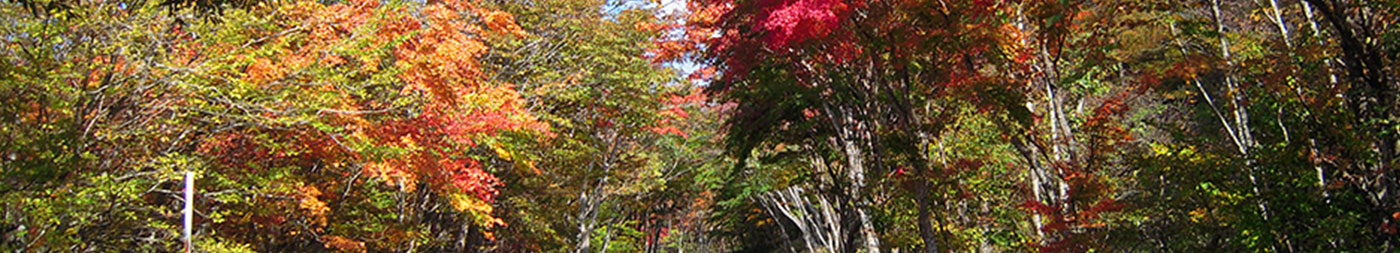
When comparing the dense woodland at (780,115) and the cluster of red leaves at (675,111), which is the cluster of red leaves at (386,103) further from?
the cluster of red leaves at (675,111)

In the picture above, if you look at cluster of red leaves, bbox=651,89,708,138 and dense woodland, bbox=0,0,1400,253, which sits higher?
cluster of red leaves, bbox=651,89,708,138

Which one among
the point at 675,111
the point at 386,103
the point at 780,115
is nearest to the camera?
the point at 386,103

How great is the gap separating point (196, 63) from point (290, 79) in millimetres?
1010

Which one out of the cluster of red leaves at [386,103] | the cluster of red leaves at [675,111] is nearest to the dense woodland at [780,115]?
the cluster of red leaves at [386,103]

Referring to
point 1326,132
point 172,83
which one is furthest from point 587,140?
point 1326,132

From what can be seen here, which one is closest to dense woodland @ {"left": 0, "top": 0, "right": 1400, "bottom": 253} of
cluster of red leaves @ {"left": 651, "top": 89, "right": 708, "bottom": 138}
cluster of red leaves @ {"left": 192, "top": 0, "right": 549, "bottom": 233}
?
cluster of red leaves @ {"left": 192, "top": 0, "right": 549, "bottom": 233}

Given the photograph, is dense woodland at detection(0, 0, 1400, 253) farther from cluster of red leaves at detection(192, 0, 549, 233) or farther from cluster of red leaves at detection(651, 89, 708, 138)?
cluster of red leaves at detection(651, 89, 708, 138)

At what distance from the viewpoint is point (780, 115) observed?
41.8 ft

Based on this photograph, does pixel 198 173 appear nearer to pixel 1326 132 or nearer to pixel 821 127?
pixel 821 127

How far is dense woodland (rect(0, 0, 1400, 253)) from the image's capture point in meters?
6.57

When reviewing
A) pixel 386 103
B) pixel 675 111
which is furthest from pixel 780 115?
pixel 675 111

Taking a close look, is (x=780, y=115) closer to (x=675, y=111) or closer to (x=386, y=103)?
(x=386, y=103)

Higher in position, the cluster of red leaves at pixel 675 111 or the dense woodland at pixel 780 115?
the cluster of red leaves at pixel 675 111

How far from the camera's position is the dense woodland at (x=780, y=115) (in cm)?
657
